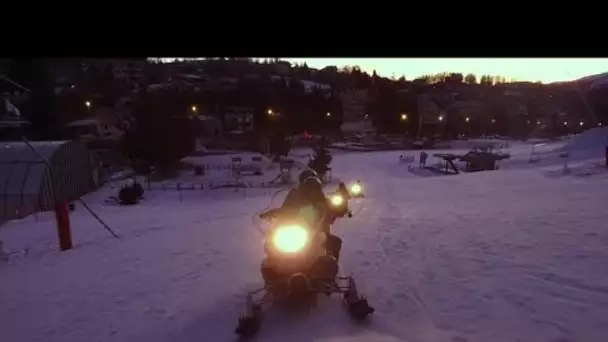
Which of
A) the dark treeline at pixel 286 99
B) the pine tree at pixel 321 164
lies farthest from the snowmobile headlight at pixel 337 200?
the dark treeline at pixel 286 99

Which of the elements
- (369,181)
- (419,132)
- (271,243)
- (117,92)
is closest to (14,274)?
(271,243)

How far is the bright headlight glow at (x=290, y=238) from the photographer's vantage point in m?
5.28

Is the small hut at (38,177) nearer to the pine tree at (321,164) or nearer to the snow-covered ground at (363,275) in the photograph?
the snow-covered ground at (363,275)

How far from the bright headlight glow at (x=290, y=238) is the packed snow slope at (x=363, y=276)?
0.87 meters

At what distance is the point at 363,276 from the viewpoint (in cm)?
760

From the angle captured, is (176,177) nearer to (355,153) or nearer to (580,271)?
(355,153)

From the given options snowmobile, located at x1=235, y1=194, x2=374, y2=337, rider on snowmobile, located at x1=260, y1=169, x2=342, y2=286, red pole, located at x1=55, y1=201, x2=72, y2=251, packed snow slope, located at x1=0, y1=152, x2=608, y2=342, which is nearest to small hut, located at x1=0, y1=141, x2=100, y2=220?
packed snow slope, located at x1=0, y1=152, x2=608, y2=342

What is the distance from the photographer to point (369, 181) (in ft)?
80.2

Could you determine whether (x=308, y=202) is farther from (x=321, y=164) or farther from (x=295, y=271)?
(x=321, y=164)

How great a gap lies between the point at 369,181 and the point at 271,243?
19140 millimetres

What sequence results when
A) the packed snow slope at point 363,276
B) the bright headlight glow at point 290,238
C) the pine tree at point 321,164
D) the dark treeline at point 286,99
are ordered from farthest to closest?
the dark treeline at point 286,99 < the pine tree at point 321,164 < the packed snow slope at point 363,276 < the bright headlight glow at point 290,238

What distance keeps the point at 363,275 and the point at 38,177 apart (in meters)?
14.2

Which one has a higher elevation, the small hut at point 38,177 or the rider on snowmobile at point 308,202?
the rider on snowmobile at point 308,202

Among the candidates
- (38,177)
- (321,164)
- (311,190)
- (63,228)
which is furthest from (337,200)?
(321,164)
